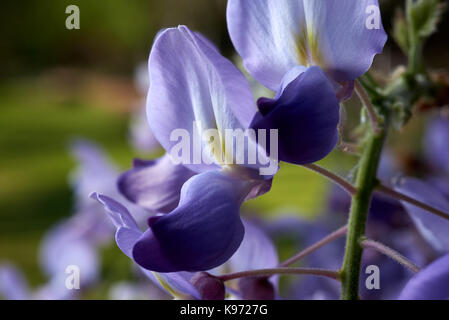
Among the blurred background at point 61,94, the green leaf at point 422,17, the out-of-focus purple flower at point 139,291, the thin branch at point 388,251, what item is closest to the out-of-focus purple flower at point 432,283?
the thin branch at point 388,251

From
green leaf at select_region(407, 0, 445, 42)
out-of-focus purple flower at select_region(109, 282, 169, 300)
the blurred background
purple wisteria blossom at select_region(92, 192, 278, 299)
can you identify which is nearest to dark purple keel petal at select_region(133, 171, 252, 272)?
purple wisteria blossom at select_region(92, 192, 278, 299)

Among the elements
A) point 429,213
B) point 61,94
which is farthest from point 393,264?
point 61,94

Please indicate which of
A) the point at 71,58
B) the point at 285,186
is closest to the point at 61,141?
the point at 285,186

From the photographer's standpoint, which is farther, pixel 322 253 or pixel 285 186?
pixel 285 186

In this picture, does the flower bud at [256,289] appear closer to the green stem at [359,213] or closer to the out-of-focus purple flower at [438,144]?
the green stem at [359,213]

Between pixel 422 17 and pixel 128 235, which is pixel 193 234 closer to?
pixel 128 235
